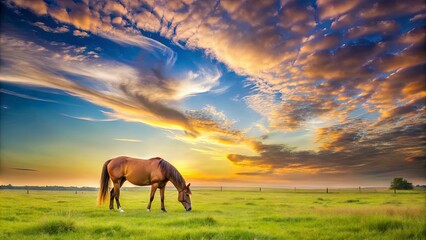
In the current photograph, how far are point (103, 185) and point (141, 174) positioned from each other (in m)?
2.40

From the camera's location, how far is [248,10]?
1942 cm

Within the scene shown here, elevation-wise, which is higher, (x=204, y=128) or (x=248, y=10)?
(x=248, y=10)

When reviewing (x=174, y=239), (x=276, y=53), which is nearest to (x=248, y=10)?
(x=276, y=53)

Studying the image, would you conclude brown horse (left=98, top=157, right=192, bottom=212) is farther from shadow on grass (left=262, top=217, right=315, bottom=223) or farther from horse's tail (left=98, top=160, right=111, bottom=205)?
shadow on grass (left=262, top=217, right=315, bottom=223)

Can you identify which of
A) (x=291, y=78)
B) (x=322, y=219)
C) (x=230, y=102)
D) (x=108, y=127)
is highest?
(x=291, y=78)

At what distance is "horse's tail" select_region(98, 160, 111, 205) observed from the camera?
17.8 metres

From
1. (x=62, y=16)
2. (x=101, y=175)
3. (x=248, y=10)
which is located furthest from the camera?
(x=248, y=10)

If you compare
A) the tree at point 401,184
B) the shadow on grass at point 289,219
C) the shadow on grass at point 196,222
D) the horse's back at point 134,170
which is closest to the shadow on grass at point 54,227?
the shadow on grass at point 196,222

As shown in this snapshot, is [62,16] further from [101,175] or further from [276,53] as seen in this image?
[276,53]

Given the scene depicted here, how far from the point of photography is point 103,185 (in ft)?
59.5

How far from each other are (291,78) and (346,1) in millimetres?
8235

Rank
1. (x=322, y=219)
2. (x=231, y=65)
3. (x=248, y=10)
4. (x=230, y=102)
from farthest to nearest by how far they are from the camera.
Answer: (x=230, y=102), (x=231, y=65), (x=248, y=10), (x=322, y=219)

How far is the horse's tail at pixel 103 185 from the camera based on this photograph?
58.5 feet

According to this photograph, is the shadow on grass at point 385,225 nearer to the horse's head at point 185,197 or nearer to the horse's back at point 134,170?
the horse's head at point 185,197
